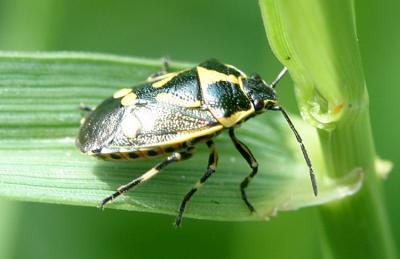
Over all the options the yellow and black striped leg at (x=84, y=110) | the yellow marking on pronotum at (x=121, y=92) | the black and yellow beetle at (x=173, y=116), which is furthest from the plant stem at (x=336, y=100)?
the yellow and black striped leg at (x=84, y=110)

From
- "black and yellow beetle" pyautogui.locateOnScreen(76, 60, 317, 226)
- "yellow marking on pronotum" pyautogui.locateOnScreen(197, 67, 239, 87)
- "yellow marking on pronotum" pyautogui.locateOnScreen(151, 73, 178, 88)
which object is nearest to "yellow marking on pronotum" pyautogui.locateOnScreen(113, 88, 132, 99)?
"black and yellow beetle" pyautogui.locateOnScreen(76, 60, 317, 226)

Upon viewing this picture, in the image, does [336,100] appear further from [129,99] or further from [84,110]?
[84,110]

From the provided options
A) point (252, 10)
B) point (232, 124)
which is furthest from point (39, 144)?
point (252, 10)

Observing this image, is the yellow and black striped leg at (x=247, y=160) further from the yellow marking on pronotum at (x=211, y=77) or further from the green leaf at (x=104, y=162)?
the yellow marking on pronotum at (x=211, y=77)

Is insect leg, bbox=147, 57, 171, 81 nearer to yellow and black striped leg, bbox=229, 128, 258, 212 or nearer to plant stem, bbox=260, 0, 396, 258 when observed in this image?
yellow and black striped leg, bbox=229, 128, 258, 212

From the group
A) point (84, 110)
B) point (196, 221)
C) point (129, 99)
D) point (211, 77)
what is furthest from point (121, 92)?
point (196, 221)

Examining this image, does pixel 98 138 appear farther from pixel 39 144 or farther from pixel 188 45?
pixel 188 45
